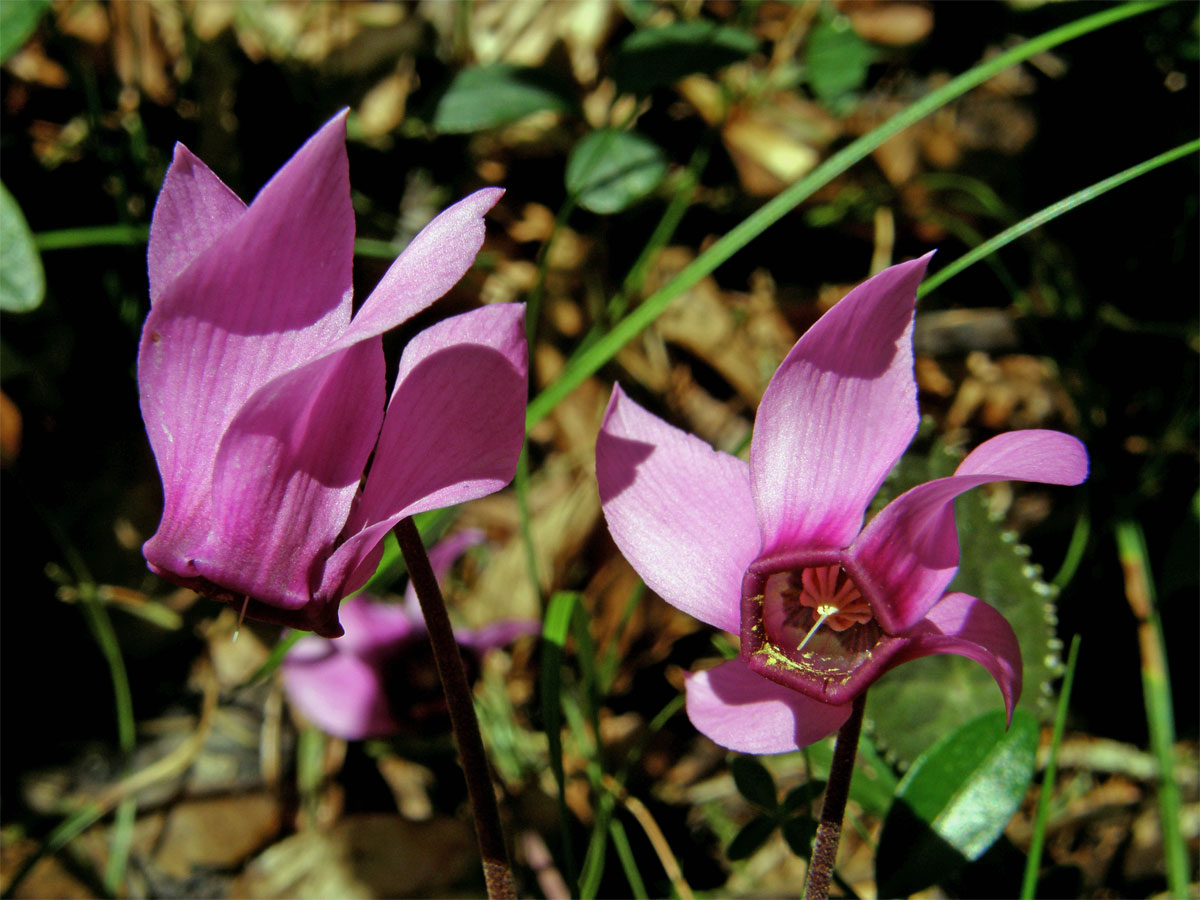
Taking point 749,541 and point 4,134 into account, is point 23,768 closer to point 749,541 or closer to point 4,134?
point 4,134

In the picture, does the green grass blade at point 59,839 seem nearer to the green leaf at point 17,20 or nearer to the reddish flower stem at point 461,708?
the reddish flower stem at point 461,708

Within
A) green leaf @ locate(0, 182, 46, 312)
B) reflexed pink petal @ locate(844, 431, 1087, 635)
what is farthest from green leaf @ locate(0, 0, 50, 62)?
reflexed pink petal @ locate(844, 431, 1087, 635)

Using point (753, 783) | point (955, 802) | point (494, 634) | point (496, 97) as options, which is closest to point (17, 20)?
point (496, 97)

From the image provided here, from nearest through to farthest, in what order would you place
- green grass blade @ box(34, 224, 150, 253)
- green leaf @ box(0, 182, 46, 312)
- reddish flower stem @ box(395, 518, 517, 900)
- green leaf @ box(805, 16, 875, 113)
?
reddish flower stem @ box(395, 518, 517, 900)
green leaf @ box(0, 182, 46, 312)
green grass blade @ box(34, 224, 150, 253)
green leaf @ box(805, 16, 875, 113)

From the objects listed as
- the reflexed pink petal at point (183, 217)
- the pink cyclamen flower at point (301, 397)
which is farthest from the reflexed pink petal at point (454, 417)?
the reflexed pink petal at point (183, 217)

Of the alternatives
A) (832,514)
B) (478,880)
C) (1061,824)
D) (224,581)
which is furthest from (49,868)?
(1061,824)

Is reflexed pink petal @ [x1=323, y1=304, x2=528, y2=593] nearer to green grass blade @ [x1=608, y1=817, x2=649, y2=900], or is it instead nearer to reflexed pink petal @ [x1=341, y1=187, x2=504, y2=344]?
reflexed pink petal @ [x1=341, y1=187, x2=504, y2=344]
